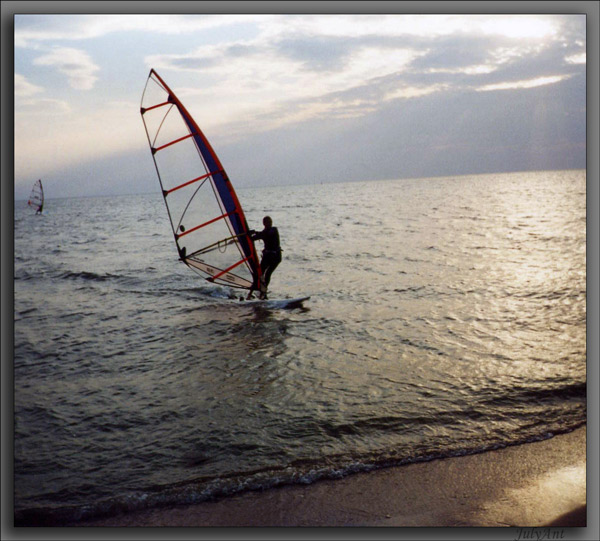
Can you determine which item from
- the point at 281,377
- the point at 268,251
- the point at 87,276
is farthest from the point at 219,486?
the point at 87,276

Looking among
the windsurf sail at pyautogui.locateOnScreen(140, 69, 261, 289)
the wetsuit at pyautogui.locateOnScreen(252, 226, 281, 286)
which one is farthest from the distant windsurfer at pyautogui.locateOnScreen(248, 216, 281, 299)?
the windsurf sail at pyautogui.locateOnScreen(140, 69, 261, 289)

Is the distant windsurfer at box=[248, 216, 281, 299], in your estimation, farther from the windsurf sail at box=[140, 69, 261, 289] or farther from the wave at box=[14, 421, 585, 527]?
the wave at box=[14, 421, 585, 527]

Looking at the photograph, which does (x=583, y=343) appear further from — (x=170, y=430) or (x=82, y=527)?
(x=82, y=527)

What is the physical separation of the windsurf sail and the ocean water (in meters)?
0.72

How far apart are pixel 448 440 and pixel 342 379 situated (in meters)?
1.25

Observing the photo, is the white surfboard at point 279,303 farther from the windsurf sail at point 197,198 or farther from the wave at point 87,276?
the wave at point 87,276

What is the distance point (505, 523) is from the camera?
3.29 metres

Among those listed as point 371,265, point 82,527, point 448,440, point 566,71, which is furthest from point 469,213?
point 82,527

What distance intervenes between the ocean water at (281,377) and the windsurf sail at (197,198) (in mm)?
723

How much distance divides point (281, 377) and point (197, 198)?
2.62 metres

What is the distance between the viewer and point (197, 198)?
6441mm

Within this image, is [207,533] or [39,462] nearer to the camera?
[207,533]

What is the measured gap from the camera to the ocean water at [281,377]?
140 inches

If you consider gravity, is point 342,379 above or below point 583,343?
below
